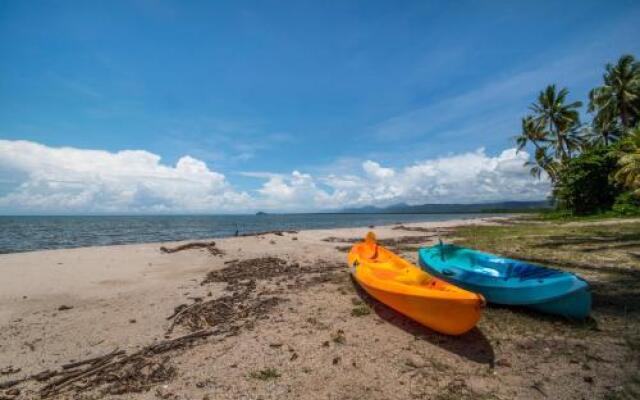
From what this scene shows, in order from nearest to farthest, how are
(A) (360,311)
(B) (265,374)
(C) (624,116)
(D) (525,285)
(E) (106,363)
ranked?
1. (B) (265,374)
2. (E) (106,363)
3. (D) (525,285)
4. (A) (360,311)
5. (C) (624,116)

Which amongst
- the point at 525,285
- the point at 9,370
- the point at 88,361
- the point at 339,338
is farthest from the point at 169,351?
the point at 525,285

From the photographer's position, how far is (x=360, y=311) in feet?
22.0

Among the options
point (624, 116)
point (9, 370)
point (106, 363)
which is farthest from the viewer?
point (624, 116)

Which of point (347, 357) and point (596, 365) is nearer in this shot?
point (596, 365)

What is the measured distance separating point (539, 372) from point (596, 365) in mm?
909

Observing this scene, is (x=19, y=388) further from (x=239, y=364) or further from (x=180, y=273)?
(x=180, y=273)

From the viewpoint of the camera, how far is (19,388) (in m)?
4.17

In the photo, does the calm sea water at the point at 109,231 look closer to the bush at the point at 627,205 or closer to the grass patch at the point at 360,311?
the grass patch at the point at 360,311

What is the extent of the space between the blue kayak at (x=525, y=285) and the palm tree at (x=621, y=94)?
131ft

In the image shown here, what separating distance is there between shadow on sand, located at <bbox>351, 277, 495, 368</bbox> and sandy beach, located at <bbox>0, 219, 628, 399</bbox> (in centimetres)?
3

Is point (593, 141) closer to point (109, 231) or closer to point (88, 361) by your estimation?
point (88, 361)

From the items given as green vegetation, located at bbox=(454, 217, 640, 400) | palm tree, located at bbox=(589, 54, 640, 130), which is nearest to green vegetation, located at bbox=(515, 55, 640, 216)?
palm tree, located at bbox=(589, 54, 640, 130)

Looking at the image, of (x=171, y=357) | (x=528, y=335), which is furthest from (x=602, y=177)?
(x=171, y=357)

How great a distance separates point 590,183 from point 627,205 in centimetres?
409
